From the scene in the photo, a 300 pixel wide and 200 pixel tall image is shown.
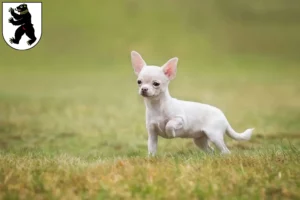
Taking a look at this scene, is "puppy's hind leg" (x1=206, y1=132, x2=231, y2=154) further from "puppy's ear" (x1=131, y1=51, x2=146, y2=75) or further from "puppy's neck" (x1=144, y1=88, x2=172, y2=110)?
"puppy's ear" (x1=131, y1=51, x2=146, y2=75)

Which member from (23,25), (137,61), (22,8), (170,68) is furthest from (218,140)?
(22,8)

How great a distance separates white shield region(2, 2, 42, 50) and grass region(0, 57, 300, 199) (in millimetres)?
1355

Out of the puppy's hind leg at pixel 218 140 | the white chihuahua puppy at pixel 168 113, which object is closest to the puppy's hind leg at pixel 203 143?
the white chihuahua puppy at pixel 168 113

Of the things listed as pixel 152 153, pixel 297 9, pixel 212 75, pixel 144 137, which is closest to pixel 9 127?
pixel 144 137

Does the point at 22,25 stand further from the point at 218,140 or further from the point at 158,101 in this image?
the point at 218,140

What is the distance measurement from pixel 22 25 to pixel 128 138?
2.65 m

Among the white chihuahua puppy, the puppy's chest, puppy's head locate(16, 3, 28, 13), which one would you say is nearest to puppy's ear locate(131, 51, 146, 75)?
the white chihuahua puppy

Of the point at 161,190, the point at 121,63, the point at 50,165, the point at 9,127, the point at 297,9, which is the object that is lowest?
the point at 161,190

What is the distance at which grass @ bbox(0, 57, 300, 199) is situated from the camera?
423 centimetres

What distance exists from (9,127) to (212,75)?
1318 cm

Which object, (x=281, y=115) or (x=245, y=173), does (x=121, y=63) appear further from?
(x=245, y=173)

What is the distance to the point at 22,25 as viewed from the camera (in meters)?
7.59

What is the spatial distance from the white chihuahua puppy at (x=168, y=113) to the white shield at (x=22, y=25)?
2.33m

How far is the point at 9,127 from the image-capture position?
10.4 m
